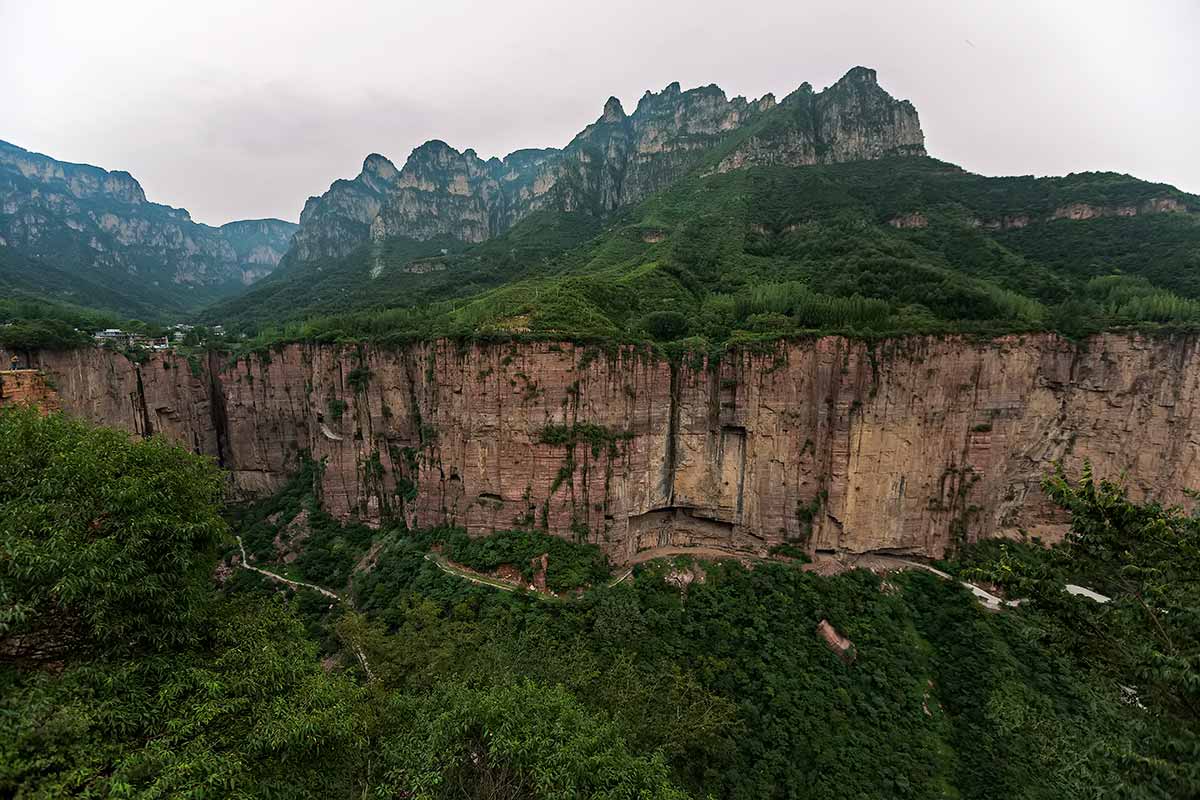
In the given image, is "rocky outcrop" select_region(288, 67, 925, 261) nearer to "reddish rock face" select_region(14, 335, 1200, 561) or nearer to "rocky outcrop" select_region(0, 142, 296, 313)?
"rocky outcrop" select_region(0, 142, 296, 313)

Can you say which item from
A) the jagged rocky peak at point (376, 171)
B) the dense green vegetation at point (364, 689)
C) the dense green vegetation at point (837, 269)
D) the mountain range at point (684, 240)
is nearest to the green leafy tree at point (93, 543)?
the dense green vegetation at point (364, 689)

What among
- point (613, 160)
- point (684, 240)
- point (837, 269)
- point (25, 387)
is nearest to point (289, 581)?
point (25, 387)

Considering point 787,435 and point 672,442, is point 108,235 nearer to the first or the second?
point 672,442

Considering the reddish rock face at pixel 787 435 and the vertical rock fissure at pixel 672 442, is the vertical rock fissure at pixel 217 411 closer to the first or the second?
the reddish rock face at pixel 787 435

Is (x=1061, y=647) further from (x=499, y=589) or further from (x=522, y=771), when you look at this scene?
(x=499, y=589)

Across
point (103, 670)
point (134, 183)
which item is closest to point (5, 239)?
point (134, 183)

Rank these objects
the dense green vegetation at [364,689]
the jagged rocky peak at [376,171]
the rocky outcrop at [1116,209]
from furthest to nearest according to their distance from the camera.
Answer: the jagged rocky peak at [376,171]
the rocky outcrop at [1116,209]
the dense green vegetation at [364,689]
